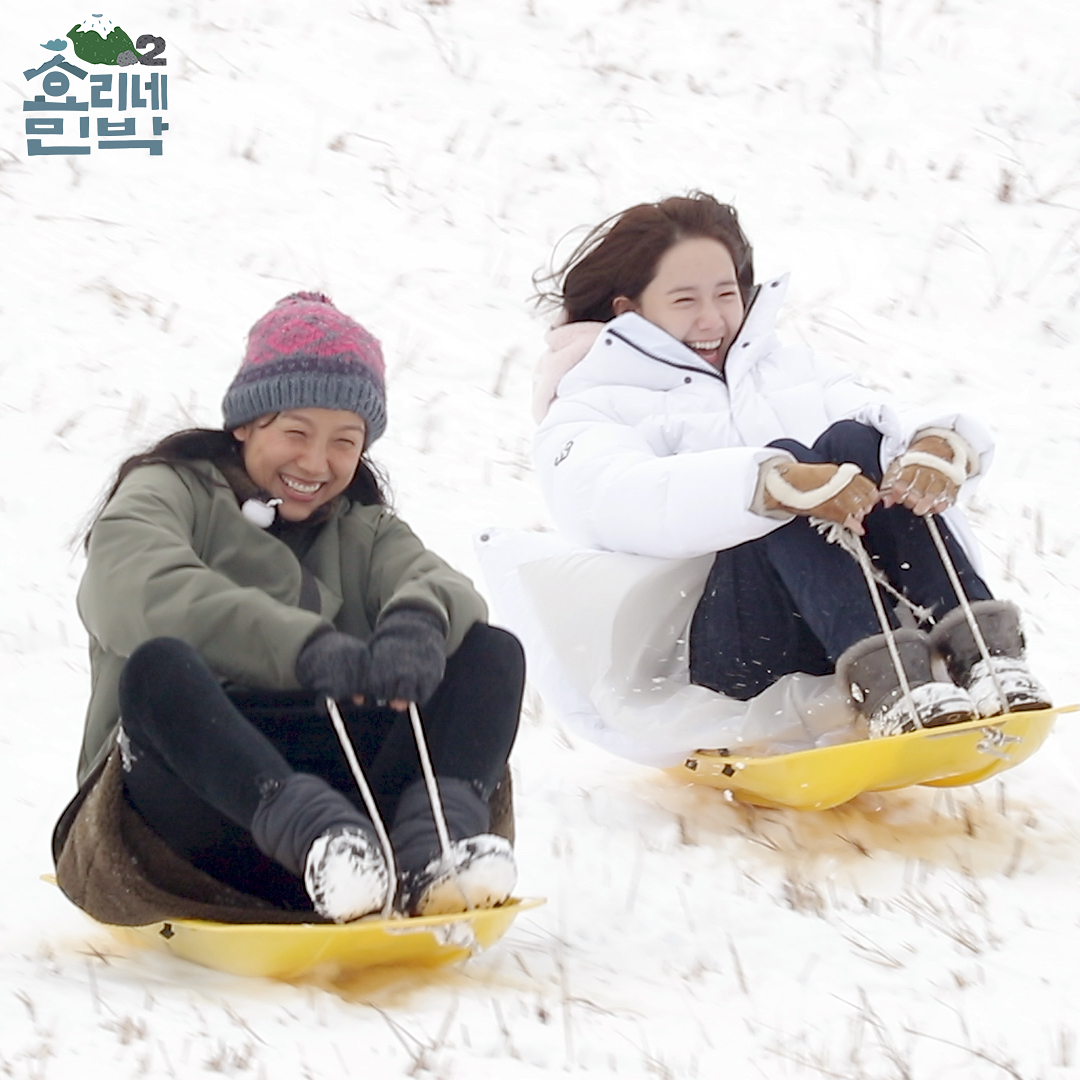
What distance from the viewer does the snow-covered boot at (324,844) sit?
2.31 meters

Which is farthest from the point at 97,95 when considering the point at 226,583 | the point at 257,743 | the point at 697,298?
the point at 257,743

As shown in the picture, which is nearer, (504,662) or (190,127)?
(504,662)

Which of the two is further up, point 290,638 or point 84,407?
point 84,407

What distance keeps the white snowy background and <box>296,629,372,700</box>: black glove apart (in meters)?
0.43

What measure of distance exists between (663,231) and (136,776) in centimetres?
191

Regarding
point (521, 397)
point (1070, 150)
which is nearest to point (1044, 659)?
point (521, 397)

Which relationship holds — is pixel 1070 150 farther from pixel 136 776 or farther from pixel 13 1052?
pixel 13 1052

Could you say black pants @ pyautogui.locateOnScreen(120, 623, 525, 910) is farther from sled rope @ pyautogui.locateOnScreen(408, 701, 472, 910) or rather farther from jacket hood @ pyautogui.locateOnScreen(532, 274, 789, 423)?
jacket hood @ pyautogui.locateOnScreen(532, 274, 789, 423)

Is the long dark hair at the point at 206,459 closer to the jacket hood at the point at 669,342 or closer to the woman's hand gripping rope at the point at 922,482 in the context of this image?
the jacket hood at the point at 669,342

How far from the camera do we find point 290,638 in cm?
254

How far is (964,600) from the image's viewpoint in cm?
319

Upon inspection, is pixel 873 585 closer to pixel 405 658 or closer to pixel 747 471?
pixel 747 471

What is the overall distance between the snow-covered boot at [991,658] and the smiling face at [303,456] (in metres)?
1.17

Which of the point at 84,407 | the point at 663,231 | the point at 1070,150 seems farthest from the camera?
the point at 1070,150
